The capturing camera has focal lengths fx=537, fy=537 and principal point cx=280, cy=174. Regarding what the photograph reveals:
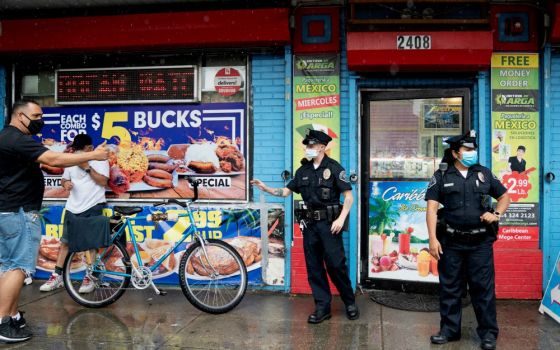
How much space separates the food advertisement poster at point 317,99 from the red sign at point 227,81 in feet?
2.62

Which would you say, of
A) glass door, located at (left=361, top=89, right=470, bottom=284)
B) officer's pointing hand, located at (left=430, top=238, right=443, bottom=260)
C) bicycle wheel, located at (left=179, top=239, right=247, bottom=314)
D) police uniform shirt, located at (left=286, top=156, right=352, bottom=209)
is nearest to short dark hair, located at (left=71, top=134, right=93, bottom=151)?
bicycle wheel, located at (left=179, top=239, right=247, bottom=314)

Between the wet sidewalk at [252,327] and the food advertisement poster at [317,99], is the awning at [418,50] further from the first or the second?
the wet sidewalk at [252,327]

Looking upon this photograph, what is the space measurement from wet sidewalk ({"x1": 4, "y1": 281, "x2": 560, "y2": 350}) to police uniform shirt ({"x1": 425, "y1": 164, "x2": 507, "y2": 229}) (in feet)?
3.83

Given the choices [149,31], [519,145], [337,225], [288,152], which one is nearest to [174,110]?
[149,31]

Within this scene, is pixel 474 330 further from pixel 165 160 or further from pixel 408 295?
pixel 165 160

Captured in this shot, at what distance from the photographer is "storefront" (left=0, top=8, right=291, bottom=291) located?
672 centimetres

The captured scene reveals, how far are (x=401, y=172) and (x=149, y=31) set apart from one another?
11.9 feet

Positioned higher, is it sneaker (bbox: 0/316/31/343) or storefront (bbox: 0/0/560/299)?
Result: storefront (bbox: 0/0/560/299)

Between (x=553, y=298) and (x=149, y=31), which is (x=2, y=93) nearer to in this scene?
(x=149, y=31)

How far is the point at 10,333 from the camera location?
4.91m

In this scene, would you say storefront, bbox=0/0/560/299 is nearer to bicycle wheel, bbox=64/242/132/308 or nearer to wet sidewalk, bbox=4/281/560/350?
wet sidewalk, bbox=4/281/560/350

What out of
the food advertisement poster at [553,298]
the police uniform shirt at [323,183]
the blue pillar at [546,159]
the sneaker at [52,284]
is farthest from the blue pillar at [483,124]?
the sneaker at [52,284]

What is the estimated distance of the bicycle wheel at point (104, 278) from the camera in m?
6.04

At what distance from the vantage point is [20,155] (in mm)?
4906
